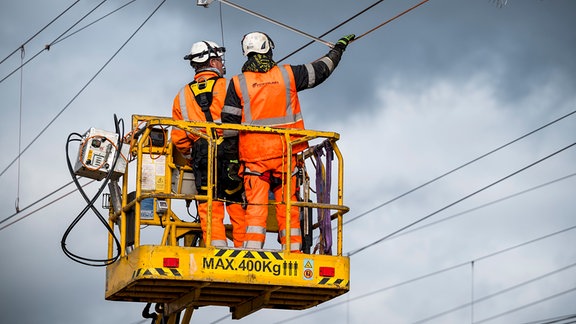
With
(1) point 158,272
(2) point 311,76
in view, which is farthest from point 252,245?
(2) point 311,76

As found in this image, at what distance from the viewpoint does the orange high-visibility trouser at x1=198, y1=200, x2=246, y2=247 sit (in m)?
19.3

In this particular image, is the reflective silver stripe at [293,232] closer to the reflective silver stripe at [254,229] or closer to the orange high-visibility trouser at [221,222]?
the reflective silver stripe at [254,229]

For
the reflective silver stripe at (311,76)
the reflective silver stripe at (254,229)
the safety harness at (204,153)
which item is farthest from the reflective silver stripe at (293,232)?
the reflective silver stripe at (311,76)

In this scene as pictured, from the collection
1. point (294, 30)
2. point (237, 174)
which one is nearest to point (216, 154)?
point (237, 174)

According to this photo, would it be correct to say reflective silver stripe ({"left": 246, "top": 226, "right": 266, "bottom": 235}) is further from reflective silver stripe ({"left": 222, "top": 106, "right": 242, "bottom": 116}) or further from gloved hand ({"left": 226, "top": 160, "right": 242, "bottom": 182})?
reflective silver stripe ({"left": 222, "top": 106, "right": 242, "bottom": 116})

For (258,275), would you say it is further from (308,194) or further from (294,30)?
(294,30)

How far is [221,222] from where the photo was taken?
19375 mm

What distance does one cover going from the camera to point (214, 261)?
18.6 m

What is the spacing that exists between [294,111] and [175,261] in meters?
2.47

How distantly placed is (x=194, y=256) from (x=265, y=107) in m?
2.07

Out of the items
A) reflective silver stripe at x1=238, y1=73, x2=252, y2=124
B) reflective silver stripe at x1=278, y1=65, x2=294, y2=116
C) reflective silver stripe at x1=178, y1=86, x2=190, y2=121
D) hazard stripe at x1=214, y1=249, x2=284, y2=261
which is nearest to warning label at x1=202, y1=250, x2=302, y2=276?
hazard stripe at x1=214, y1=249, x2=284, y2=261

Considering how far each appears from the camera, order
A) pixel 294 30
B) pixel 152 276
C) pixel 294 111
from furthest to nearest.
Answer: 1. pixel 294 30
2. pixel 294 111
3. pixel 152 276

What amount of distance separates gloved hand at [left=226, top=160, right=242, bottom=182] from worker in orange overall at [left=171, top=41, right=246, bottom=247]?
0.04 feet

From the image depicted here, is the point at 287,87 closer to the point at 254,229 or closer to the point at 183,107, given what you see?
the point at 183,107
